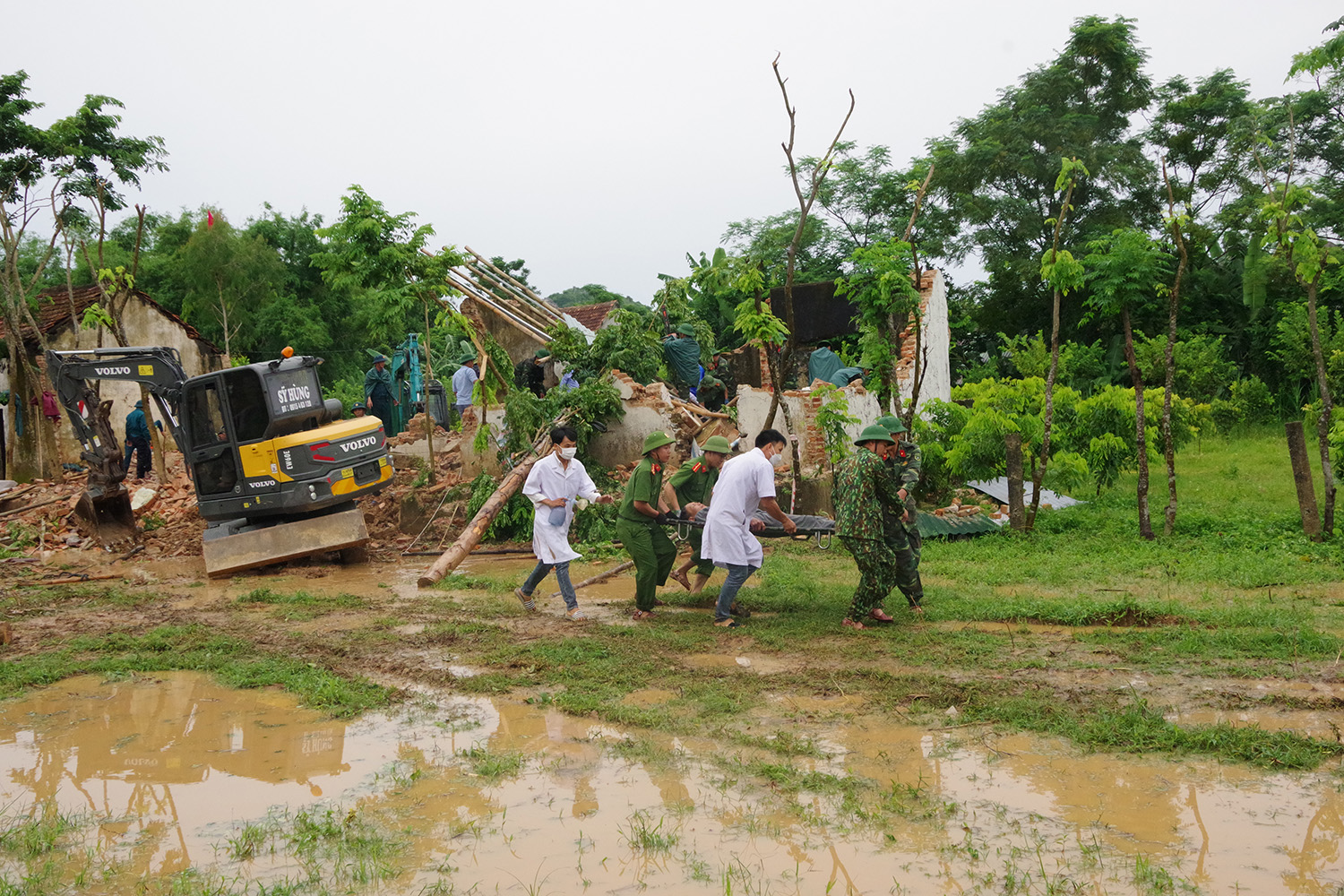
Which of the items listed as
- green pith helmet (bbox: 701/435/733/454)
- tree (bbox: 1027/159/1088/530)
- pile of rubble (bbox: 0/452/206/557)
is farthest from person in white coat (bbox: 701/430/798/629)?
pile of rubble (bbox: 0/452/206/557)

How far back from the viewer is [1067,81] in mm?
25516

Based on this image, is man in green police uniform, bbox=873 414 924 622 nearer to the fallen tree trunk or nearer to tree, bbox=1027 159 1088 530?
tree, bbox=1027 159 1088 530

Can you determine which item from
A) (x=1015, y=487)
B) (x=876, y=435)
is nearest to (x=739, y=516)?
(x=876, y=435)

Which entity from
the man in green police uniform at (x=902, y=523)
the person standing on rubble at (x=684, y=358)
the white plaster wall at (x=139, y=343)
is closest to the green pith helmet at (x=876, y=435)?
the man in green police uniform at (x=902, y=523)

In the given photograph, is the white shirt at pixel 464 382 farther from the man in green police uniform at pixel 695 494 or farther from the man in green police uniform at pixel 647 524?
the man in green police uniform at pixel 647 524

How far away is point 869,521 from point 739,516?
101 centimetres

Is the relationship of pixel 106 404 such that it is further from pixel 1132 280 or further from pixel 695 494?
pixel 1132 280

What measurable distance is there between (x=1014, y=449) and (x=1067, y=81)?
17.1 metres

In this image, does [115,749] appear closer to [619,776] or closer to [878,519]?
[619,776]

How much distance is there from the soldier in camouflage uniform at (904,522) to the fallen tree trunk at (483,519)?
4.95 m

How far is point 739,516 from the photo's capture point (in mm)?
8250

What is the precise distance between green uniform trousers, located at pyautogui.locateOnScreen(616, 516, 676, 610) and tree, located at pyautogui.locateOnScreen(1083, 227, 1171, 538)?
581 centimetres

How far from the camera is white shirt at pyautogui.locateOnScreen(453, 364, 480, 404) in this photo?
57.6ft

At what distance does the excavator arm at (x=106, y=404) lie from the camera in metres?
12.8
